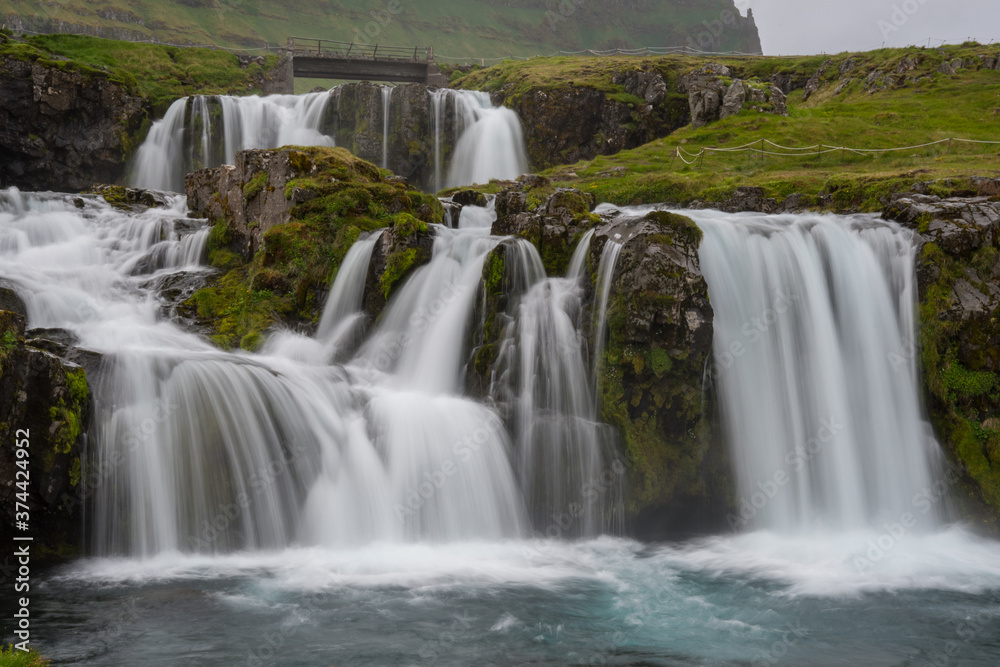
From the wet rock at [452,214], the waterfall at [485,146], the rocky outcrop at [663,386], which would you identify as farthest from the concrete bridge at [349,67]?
the rocky outcrop at [663,386]

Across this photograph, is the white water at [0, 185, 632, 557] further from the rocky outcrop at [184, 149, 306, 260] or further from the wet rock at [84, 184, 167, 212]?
the wet rock at [84, 184, 167, 212]

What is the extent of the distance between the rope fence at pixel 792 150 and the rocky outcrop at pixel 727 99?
422 centimetres

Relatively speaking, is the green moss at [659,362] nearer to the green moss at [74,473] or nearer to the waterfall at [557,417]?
the waterfall at [557,417]

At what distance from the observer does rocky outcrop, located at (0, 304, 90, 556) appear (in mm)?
8758

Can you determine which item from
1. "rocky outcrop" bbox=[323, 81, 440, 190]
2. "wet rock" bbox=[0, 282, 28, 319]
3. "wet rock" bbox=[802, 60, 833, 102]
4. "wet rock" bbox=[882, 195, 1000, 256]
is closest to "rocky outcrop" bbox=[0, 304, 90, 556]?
"wet rock" bbox=[0, 282, 28, 319]

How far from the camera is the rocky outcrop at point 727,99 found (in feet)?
100

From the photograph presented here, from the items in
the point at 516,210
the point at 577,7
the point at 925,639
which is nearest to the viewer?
the point at 925,639

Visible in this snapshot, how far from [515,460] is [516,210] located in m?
6.65

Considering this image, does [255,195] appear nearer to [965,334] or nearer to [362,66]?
[965,334]

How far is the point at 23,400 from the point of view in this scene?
887 cm

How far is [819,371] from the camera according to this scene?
41.2 feet

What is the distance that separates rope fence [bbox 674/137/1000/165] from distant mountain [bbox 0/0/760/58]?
7475 cm

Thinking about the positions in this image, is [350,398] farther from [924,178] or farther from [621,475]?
[924,178]

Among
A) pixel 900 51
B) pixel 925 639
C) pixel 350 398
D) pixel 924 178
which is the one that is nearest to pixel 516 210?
pixel 350 398
